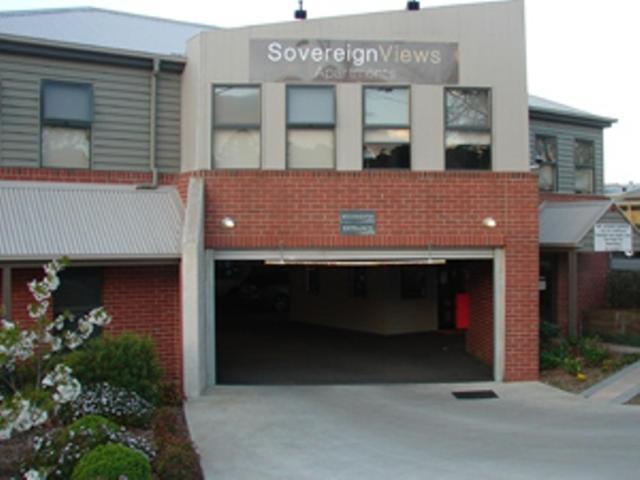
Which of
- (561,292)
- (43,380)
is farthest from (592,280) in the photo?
(43,380)

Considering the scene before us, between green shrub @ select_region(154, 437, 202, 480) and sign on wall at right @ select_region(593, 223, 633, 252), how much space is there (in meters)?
10.2

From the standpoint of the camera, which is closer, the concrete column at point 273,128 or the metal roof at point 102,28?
the concrete column at point 273,128

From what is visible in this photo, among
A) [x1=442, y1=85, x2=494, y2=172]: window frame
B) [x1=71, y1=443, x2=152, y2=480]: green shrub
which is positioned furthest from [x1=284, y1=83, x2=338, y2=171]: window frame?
[x1=71, y1=443, x2=152, y2=480]: green shrub

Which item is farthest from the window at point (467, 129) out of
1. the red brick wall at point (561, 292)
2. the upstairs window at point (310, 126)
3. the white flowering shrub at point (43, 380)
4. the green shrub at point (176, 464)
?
the green shrub at point (176, 464)

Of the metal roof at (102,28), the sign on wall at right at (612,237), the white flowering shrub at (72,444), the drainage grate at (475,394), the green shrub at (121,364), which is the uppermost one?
the metal roof at (102,28)

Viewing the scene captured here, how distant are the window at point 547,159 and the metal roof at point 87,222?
9537mm

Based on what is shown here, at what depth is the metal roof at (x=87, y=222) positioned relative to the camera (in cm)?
1095

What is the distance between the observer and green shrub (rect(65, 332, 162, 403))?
9.45 meters

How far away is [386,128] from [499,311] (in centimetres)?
378

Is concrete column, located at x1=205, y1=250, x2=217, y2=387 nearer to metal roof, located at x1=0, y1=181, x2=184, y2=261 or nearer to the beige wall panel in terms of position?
metal roof, located at x1=0, y1=181, x2=184, y2=261

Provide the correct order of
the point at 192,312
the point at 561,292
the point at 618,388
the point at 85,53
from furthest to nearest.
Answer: the point at 561,292 → the point at 85,53 → the point at 618,388 → the point at 192,312

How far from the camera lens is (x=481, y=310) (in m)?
14.0

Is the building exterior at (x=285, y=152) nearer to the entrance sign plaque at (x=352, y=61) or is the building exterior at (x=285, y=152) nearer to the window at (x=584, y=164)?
the entrance sign plaque at (x=352, y=61)

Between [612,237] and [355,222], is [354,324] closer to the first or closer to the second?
[612,237]
